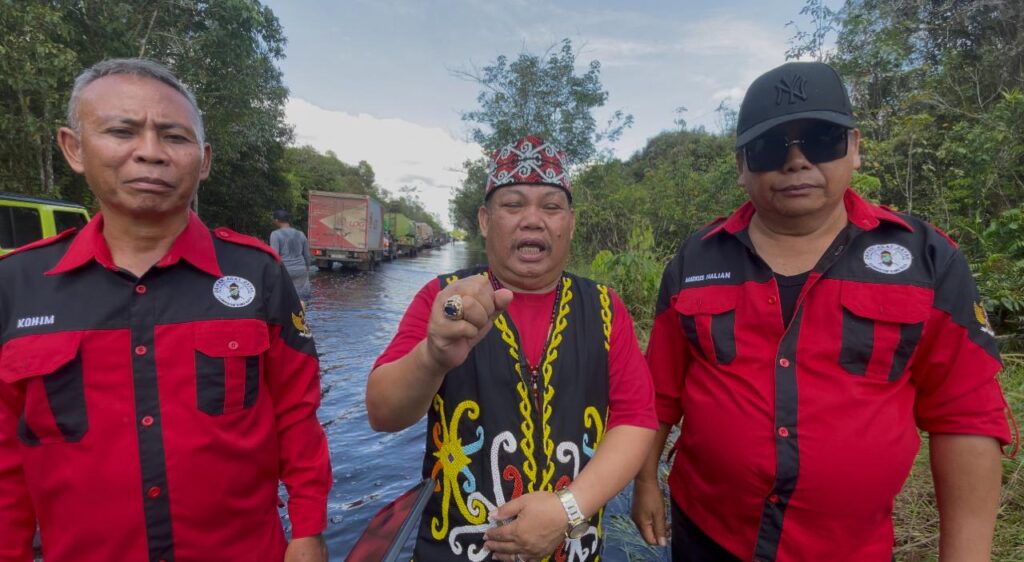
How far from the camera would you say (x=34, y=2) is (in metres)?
8.77

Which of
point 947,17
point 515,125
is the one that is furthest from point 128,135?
point 515,125

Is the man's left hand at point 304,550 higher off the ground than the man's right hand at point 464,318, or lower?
lower

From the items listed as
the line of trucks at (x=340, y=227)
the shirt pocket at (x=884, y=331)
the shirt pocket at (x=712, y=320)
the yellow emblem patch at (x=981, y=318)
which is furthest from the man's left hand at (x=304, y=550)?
the line of trucks at (x=340, y=227)

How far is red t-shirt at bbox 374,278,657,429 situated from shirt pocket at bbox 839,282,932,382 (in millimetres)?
614

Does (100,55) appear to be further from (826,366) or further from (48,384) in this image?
(826,366)

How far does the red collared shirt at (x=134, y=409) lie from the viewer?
1375 millimetres

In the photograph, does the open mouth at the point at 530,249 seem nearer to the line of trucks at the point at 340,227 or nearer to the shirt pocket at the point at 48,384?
the shirt pocket at the point at 48,384

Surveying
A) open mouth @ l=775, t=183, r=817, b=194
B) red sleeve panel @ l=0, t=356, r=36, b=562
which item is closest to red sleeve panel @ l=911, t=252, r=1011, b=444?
open mouth @ l=775, t=183, r=817, b=194

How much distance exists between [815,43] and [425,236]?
4374 centimetres

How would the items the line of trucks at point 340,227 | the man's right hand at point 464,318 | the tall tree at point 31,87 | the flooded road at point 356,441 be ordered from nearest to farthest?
the man's right hand at point 464,318 → the flooded road at point 356,441 → the tall tree at point 31,87 → the line of trucks at point 340,227

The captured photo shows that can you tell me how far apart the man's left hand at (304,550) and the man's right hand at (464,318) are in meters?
0.89

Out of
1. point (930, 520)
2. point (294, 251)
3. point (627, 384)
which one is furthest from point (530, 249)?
point (294, 251)

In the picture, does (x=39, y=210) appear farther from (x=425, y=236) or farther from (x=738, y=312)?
(x=425, y=236)

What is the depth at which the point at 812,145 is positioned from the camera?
158cm
